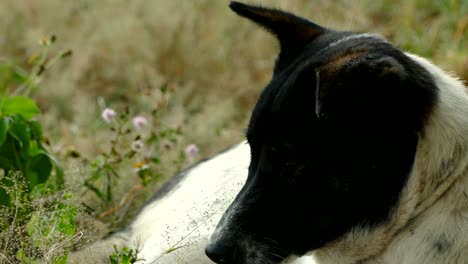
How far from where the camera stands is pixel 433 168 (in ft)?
9.69

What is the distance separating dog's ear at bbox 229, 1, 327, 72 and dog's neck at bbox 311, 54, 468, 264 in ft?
2.11

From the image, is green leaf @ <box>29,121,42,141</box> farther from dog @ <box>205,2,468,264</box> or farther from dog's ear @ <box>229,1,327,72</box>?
dog @ <box>205,2,468,264</box>

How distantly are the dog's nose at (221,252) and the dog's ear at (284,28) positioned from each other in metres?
0.81

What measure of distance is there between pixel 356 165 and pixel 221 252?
56 centimetres

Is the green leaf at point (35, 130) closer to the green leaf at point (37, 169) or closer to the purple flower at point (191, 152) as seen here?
the green leaf at point (37, 169)

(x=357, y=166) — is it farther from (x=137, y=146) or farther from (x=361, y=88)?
(x=137, y=146)

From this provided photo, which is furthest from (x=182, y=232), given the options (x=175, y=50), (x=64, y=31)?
(x=64, y=31)

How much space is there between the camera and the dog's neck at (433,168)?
293cm

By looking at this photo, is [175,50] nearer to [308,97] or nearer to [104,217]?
[104,217]

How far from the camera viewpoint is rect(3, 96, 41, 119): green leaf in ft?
13.4

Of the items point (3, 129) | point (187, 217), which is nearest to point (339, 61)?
point (187, 217)

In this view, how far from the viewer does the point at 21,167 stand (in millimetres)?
4098

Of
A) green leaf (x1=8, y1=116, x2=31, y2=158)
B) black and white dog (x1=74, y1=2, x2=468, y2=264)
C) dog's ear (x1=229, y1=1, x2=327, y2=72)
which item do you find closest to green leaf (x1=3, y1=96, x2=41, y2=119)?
green leaf (x1=8, y1=116, x2=31, y2=158)

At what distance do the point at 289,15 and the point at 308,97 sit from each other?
0.80 metres
